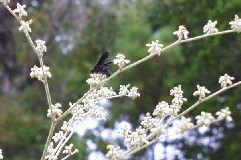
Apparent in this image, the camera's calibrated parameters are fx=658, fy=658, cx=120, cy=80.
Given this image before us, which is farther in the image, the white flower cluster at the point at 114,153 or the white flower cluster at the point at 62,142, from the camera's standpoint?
the white flower cluster at the point at 62,142

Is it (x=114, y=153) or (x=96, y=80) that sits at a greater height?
(x=96, y=80)

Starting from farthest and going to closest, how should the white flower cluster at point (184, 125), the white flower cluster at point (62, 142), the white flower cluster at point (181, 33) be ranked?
1. the white flower cluster at point (62, 142)
2. the white flower cluster at point (181, 33)
3. the white flower cluster at point (184, 125)

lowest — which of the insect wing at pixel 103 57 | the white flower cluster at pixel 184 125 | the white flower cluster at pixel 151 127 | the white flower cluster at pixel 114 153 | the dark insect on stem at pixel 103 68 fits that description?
the white flower cluster at pixel 184 125

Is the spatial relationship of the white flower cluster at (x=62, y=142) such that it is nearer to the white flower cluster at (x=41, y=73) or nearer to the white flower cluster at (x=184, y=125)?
the white flower cluster at (x=41, y=73)

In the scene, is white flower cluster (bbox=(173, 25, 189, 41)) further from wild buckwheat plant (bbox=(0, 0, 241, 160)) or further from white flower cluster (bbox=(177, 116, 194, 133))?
white flower cluster (bbox=(177, 116, 194, 133))

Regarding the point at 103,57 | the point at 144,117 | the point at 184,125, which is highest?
the point at 103,57

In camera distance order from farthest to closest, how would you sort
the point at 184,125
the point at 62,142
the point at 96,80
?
1. the point at 62,142
2. the point at 96,80
3. the point at 184,125

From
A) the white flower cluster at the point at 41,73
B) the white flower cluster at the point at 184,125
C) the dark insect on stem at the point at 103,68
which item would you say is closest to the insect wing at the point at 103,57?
the dark insect on stem at the point at 103,68

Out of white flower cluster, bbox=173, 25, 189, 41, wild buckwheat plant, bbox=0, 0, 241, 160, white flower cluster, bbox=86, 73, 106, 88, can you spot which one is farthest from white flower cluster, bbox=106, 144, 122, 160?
white flower cluster, bbox=173, 25, 189, 41

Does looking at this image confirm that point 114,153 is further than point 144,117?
No

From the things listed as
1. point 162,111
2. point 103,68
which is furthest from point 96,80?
point 162,111

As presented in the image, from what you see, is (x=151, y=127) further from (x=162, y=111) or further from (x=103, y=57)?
(x=103, y=57)

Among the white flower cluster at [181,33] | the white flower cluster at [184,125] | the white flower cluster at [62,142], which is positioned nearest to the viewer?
the white flower cluster at [184,125]

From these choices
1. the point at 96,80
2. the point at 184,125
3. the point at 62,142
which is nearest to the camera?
the point at 184,125
